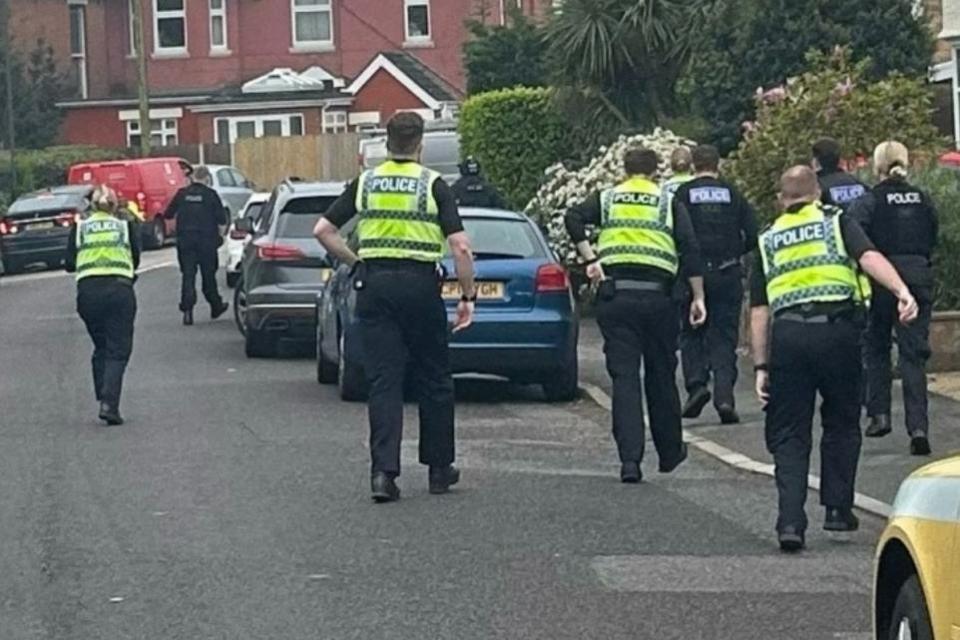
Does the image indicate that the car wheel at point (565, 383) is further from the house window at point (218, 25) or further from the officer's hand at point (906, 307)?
the house window at point (218, 25)

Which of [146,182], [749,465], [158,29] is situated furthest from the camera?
[158,29]

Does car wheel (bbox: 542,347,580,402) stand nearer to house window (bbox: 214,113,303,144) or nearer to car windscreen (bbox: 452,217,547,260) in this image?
car windscreen (bbox: 452,217,547,260)

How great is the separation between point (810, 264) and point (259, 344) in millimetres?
11583

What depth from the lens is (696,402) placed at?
15.9 meters

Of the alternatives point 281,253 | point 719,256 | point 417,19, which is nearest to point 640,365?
point 719,256

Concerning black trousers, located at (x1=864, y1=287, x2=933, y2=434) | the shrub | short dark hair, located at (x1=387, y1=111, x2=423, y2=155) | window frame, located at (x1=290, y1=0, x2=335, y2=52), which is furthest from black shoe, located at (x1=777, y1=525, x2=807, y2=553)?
window frame, located at (x1=290, y1=0, x2=335, y2=52)

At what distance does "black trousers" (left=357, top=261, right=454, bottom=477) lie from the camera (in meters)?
12.1

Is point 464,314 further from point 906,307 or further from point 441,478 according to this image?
point 906,307

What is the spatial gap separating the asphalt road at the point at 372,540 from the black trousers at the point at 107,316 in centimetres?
47

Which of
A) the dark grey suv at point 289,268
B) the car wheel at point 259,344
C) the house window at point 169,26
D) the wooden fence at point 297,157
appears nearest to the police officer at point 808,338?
the dark grey suv at point 289,268

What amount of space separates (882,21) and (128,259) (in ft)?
39.2

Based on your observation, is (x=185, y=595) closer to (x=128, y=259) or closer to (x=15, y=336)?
(x=128, y=259)

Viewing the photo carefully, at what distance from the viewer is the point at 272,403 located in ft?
57.3

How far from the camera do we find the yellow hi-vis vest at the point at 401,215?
475 inches
